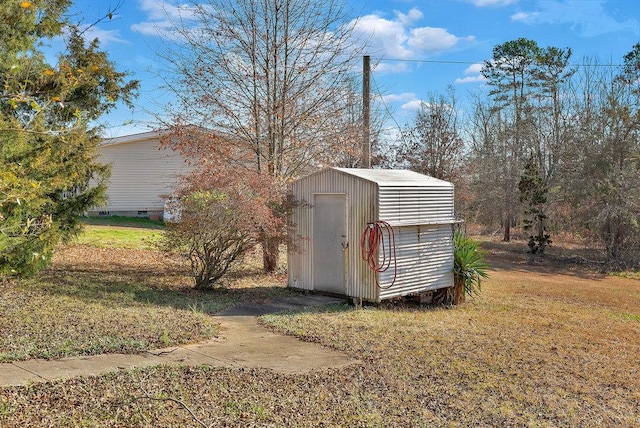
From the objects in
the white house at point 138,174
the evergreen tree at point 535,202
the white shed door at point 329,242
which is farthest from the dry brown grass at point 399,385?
the white house at point 138,174

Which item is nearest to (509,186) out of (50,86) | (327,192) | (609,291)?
(609,291)

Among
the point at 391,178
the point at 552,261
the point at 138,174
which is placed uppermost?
the point at 138,174

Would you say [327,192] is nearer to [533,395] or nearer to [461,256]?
[461,256]

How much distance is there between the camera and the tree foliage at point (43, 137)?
304 inches

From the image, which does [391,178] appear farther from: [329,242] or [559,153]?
[559,153]

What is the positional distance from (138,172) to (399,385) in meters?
20.4

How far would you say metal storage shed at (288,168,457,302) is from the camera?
A: 29.9 ft

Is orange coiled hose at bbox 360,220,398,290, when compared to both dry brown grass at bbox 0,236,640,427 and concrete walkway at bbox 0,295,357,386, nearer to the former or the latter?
dry brown grass at bbox 0,236,640,427

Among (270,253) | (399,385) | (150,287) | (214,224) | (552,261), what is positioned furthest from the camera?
(552,261)

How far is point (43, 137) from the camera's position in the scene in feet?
22.4

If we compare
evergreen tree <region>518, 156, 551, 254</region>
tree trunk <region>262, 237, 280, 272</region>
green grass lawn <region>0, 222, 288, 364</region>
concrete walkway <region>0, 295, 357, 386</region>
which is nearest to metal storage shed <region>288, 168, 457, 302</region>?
tree trunk <region>262, 237, 280, 272</region>

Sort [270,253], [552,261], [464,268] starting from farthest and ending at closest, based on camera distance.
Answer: [552,261]
[270,253]
[464,268]

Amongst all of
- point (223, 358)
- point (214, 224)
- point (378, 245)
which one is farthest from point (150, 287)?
point (223, 358)

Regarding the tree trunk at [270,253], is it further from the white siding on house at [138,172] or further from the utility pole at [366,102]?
the white siding on house at [138,172]
